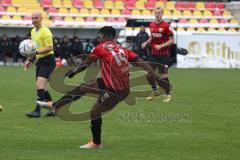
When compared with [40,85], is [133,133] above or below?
below

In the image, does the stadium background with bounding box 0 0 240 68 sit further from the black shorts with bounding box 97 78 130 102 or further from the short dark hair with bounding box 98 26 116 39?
the short dark hair with bounding box 98 26 116 39

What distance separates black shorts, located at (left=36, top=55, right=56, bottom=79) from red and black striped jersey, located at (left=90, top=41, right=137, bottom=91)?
341 centimetres

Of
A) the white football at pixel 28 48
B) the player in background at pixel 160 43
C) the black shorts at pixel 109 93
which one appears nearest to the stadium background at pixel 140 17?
the player in background at pixel 160 43

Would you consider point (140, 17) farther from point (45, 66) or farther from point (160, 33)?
point (45, 66)

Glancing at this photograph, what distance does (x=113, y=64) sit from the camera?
345 inches

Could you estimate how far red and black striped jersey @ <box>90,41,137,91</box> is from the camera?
8.77 m

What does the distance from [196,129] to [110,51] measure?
2711 millimetres

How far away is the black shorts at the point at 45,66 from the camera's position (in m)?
12.1

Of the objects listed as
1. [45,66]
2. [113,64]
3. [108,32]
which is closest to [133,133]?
[113,64]

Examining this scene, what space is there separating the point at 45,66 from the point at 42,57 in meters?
0.18

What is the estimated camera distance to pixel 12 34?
35250 mm

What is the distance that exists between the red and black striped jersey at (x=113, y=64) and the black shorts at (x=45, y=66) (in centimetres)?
341

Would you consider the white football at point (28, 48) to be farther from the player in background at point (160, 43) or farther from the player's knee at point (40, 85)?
the player in background at point (160, 43)

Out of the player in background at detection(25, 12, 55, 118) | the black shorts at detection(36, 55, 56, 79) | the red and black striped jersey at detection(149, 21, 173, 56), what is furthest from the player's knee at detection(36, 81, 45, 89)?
the red and black striped jersey at detection(149, 21, 173, 56)
